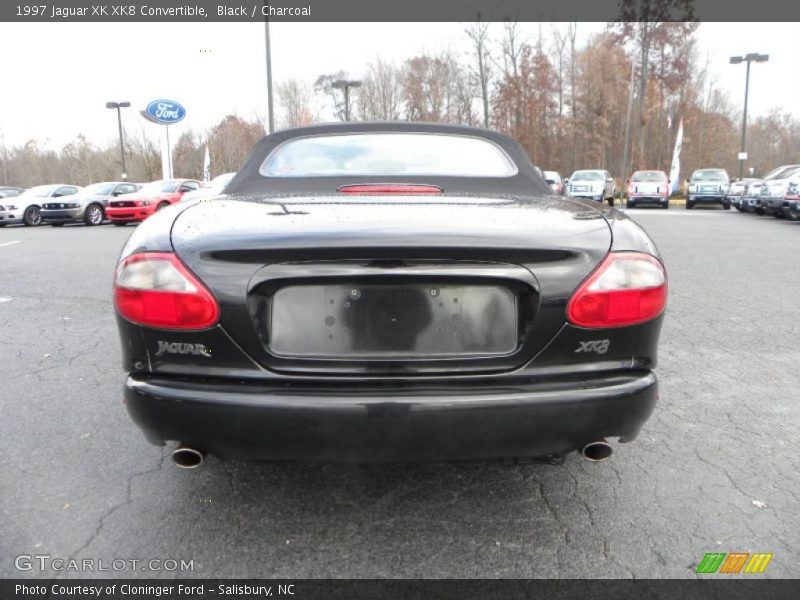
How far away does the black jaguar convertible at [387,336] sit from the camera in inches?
66.9

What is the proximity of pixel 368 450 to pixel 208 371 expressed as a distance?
55 centimetres

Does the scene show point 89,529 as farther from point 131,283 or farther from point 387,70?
point 387,70

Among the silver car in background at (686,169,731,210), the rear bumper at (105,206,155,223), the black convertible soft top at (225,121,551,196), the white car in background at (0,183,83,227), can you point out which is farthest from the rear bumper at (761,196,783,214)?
the white car in background at (0,183,83,227)

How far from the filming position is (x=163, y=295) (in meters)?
1.76

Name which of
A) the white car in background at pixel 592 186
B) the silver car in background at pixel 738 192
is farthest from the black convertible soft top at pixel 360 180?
the white car in background at pixel 592 186

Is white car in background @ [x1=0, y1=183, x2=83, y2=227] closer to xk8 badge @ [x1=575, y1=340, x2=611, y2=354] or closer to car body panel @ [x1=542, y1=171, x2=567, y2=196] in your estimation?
car body panel @ [x1=542, y1=171, x2=567, y2=196]

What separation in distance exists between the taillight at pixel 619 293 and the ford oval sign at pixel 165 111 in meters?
27.7

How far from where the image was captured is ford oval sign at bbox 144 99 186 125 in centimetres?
2558

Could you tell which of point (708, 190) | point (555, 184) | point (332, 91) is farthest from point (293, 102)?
point (555, 184)

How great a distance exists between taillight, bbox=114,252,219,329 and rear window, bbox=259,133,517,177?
1179 mm

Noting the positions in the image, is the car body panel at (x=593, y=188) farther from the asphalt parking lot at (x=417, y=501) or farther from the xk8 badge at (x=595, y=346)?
the xk8 badge at (x=595, y=346)

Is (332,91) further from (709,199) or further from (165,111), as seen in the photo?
(709,199)

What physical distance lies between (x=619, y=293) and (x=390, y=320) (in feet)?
2.38

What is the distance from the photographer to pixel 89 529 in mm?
2088
